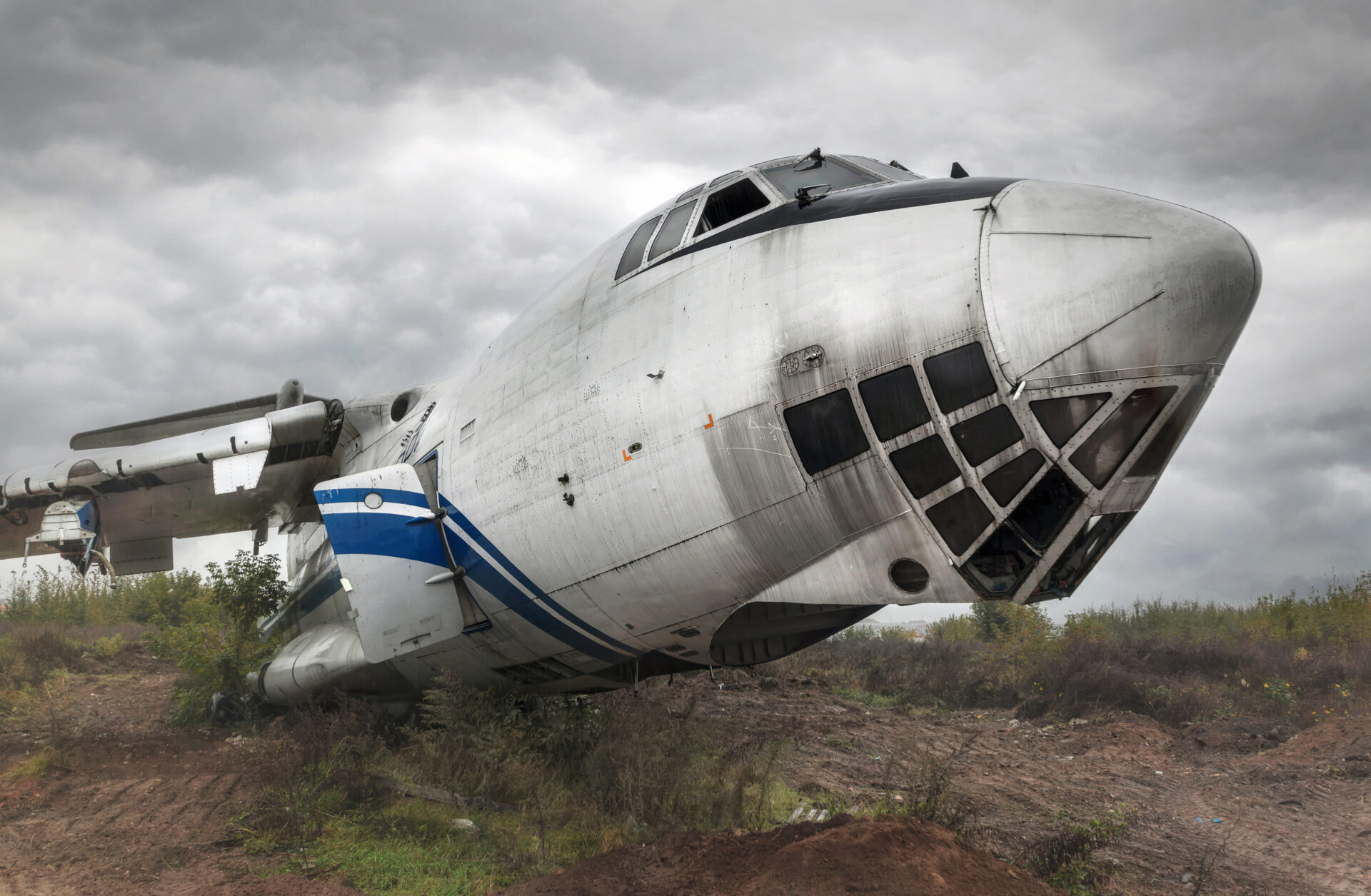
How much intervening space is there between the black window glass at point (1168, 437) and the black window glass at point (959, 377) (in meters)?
0.81

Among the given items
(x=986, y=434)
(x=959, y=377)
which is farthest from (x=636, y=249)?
(x=986, y=434)

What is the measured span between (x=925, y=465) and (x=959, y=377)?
49 centimetres

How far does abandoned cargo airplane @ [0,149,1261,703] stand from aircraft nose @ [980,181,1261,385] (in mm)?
12

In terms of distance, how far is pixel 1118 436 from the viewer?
389cm

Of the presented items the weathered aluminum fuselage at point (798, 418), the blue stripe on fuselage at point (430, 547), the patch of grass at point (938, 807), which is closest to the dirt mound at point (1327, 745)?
the patch of grass at point (938, 807)

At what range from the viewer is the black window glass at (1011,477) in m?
3.96

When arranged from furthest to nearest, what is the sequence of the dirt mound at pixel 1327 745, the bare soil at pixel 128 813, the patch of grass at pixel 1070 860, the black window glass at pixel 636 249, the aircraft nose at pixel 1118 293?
the dirt mound at pixel 1327 745 < the black window glass at pixel 636 249 < the bare soil at pixel 128 813 < the patch of grass at pixel 1070 860 < the aircraft nose at pixel 1118 293

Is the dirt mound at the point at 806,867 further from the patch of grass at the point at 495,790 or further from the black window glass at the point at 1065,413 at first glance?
the black window glass at the point at 1065,413

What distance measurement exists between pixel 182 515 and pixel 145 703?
516 centimetres

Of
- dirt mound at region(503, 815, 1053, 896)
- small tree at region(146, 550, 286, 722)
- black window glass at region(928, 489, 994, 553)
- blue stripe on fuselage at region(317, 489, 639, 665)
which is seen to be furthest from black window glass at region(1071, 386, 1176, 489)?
small tree at region(146, 550, 286, 722)

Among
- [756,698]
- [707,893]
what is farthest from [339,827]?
[756,698]

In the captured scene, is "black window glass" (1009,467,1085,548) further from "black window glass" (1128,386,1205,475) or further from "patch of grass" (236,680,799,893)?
"patch of grass" (236,680,799,893)

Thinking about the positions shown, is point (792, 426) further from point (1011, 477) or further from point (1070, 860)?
point (1070, 860)

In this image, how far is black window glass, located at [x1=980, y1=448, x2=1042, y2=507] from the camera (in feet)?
13.0
